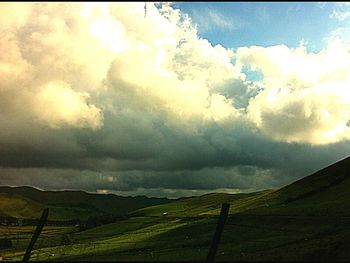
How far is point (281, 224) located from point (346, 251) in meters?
31.6

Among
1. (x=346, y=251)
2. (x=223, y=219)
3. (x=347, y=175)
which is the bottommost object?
(x=346, y=251)

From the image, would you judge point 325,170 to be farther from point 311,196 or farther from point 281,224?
point 281,224

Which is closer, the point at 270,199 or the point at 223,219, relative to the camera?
the point at 223,219

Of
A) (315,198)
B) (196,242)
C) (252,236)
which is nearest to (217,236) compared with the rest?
(252,236)

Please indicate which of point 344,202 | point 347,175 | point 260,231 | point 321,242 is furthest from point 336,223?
point 347,175

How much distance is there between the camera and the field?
A: 113 feet

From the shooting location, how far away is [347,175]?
4759 inches

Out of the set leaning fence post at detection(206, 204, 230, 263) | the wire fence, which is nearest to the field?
the wire fence

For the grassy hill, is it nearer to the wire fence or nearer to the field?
the field

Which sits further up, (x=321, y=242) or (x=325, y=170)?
(x=325, y=170)

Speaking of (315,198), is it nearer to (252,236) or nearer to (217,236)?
(252,236)

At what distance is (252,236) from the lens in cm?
6238

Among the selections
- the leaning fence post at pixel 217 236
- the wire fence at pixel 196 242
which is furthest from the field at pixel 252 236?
the leaning fence post at pixel 217 236

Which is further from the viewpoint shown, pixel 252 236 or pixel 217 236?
pixel 252 236
